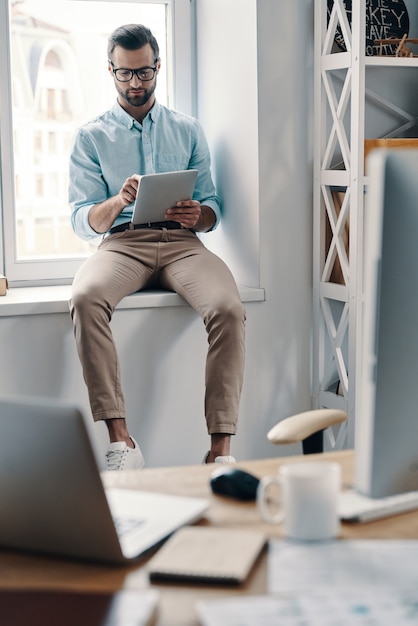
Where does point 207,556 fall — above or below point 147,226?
below

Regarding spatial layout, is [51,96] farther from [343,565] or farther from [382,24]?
[343,565]

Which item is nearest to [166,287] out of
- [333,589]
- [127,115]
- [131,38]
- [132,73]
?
[127,115]

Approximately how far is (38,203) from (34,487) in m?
2.40

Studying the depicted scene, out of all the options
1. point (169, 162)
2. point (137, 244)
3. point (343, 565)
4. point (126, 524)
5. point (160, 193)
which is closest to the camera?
point (343, 565)

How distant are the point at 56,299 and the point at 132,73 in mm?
784

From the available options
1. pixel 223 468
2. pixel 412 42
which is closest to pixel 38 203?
pixel 412 42

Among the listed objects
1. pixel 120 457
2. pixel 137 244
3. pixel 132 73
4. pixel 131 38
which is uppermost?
pixel 131 38

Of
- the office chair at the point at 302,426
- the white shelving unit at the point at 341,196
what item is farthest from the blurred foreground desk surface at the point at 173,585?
the white shelving unit at the point at 341,196

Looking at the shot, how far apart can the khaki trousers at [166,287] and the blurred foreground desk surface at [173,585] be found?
1.44 metres

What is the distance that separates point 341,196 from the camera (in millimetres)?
3033

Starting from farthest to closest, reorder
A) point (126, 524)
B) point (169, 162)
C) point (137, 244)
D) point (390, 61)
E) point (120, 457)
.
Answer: point (169, 162) < point (137, 244) < point (390, 61) < point (120, 457) < point (126, 524)

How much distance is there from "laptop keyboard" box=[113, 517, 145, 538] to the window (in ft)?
7.41

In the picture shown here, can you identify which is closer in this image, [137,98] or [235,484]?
[235,484]

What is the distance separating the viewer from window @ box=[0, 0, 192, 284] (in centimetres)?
317
